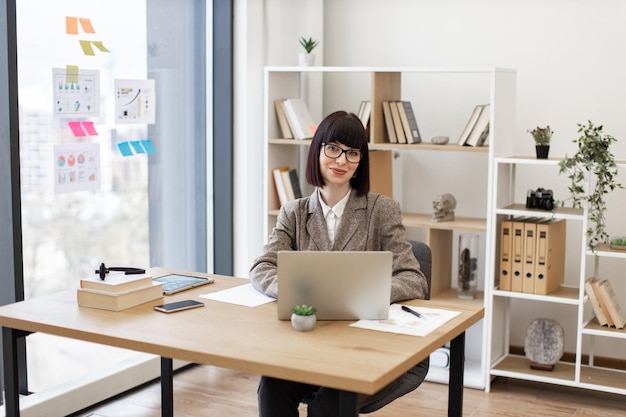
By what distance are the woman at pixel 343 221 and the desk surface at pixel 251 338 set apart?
0.55ft

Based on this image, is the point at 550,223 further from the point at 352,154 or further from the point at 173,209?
the point at 173,209

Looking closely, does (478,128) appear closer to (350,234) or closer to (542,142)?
(542,142)

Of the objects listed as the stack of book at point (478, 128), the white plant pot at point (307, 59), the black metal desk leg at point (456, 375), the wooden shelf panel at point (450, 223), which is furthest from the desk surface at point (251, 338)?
the white plant pot at point (307, 59)

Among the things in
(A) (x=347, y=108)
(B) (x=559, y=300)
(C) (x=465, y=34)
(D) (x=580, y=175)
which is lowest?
(B) (x=559, y=300)

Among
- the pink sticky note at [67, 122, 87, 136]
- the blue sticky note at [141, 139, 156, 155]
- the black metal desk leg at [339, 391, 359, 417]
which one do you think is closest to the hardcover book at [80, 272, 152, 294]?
the black metal desk leg at [339, 391, 359, 417]

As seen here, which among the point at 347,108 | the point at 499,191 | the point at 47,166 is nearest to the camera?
the point at 47,166

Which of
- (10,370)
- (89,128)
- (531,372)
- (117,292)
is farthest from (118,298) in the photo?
(531,372)

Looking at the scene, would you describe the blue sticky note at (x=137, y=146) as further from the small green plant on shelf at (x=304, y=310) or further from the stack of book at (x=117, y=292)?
the small green plant on shelf at (x=304, y=310)

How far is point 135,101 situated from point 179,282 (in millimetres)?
1454

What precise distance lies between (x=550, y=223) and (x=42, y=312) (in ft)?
8.03

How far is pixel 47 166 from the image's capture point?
3.54 m

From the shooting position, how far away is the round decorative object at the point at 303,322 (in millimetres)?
2258

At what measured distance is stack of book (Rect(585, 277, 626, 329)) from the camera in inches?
151

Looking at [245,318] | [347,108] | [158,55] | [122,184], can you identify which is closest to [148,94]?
[158,55]
